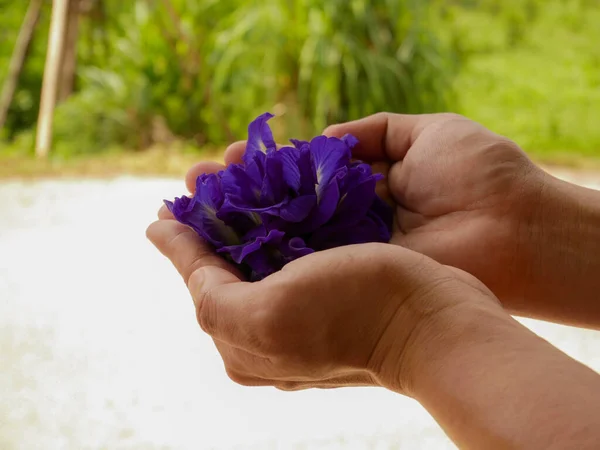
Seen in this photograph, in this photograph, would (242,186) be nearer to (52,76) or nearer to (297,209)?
(297,209)

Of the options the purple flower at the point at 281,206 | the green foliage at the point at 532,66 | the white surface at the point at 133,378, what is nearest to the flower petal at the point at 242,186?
the purple flower at the point at 281,206

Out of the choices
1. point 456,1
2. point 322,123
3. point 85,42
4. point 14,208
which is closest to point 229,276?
point 14,208

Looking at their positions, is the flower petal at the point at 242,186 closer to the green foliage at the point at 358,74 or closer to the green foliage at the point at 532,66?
the green foliage at the point at 358,74

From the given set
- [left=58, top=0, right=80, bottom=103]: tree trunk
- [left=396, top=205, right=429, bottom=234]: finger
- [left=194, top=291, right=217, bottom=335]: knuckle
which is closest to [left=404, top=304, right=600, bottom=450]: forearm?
[left=194, top=291, right=217, bottom=335]: knuckle

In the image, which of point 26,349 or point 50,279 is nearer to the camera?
point 26,349

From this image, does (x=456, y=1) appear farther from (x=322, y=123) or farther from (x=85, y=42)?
(x=85, y=42)

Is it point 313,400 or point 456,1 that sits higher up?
point 456,1

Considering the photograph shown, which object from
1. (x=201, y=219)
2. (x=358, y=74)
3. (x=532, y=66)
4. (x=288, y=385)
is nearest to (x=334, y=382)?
(x=288, y=385)
